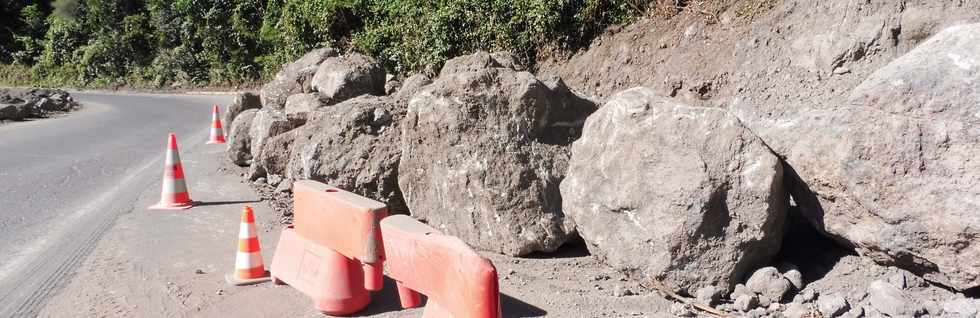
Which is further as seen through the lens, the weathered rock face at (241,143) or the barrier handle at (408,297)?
the weathered rock face at (241,143)

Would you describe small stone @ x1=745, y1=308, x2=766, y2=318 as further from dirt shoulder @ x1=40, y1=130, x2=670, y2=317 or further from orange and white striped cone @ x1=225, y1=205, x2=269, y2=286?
orange and white striped cone @ x1=225, y1=205, x2=269, y2=286

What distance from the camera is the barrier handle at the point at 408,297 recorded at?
448 cm

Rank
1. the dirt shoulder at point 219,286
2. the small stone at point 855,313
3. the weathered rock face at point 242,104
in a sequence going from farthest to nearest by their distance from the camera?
the weathered rock face at point 242,104 → the dirt shoulder at point 219,286 → the small stone at point 855,313

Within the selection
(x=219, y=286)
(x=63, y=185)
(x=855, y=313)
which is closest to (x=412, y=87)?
(x=219, y=286)

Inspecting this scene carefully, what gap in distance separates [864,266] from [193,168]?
8.17 metres

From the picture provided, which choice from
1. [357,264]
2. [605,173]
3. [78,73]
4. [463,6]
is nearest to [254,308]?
[357,264]

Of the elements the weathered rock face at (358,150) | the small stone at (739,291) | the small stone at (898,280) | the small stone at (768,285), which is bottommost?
the small stone at (739,291)

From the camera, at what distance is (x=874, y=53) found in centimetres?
617

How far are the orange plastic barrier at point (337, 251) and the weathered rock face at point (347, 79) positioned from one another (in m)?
4.36

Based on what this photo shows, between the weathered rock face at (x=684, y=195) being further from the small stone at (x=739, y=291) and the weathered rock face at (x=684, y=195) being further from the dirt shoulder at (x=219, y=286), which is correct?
the dirt shoulder at (x=219, y=286)

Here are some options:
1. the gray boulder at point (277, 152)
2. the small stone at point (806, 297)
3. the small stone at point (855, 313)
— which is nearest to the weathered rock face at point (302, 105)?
the gray boulder at point (277, 152)

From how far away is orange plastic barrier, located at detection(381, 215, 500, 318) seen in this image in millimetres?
3590

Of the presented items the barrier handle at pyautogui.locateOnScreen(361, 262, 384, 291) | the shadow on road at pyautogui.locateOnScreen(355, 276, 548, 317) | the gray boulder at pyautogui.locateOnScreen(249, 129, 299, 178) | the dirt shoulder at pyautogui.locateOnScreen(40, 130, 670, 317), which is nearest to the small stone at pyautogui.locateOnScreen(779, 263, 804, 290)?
the dirt shoulder at pyautogui.locateOnScreen(40, 130, 670, 317)

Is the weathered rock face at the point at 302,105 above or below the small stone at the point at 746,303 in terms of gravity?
above
